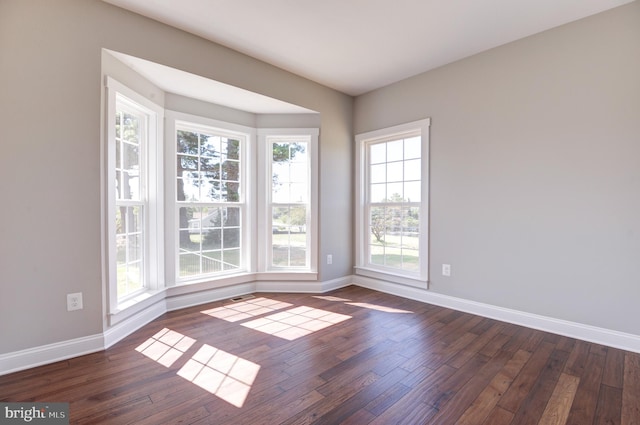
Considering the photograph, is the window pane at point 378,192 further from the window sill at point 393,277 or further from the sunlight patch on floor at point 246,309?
the sunlight patch on floor at point 246,309

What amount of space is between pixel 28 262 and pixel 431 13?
359 centimetres

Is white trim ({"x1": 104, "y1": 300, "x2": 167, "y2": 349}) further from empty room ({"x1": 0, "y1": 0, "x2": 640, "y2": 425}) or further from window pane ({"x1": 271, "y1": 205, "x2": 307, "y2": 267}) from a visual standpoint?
window pane ({"x1": 271, "y1": 205, "x2": 307, "y2": 267})

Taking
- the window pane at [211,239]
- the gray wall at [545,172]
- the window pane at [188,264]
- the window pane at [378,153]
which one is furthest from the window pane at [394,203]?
the window pane at [188,264]

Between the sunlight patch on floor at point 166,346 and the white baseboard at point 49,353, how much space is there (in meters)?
0.33

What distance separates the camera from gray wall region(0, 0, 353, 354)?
197cm

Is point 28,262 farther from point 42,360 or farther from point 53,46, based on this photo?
point 53,46

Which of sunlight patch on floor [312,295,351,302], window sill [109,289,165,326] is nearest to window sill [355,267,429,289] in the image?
sunlight patch on floor [312,295,351,302]

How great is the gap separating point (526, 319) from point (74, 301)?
152 inches

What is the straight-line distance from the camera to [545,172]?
2701mm

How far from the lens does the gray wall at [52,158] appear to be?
77.6 inches

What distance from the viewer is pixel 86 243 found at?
7.34 feet

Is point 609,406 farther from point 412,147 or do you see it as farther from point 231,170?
point 231,170

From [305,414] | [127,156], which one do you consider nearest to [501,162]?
[305,414]

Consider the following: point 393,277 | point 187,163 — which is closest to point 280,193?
point 187,163
